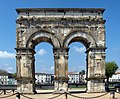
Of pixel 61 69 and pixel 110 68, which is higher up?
pixel 110 68

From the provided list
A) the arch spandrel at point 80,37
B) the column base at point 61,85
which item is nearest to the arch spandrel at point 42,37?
the arch spandrel at point 80,37

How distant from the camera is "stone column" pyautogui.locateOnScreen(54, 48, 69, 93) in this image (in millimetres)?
27500

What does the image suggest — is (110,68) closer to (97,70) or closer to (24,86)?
(97,70)

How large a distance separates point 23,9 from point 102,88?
10921mm

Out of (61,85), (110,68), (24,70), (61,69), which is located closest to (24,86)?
(24,70)

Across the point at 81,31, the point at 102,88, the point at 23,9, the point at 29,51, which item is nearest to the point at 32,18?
the point at 23,9

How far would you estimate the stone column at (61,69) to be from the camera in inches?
1083

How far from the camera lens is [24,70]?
27828mm

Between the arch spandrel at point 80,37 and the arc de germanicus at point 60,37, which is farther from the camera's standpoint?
the arch spandrel at point 80,37

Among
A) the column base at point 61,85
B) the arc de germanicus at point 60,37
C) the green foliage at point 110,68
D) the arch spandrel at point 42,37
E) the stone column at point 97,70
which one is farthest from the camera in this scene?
the green foliage at point 110,68

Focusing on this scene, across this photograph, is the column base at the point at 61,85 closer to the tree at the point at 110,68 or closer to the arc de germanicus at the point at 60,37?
the arc de germanicus at the point at 60,37

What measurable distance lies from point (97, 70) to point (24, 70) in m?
7.09

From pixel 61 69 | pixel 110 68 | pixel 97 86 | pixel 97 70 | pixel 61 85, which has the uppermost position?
pixel 110 68

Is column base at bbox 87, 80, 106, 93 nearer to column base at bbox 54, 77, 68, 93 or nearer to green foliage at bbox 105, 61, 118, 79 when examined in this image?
column base at bbox 54, 77, 68, 93
